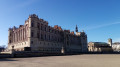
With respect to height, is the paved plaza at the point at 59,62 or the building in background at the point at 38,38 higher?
the building in background at the point at 38,38

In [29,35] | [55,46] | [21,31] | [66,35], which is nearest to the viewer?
[29,35]

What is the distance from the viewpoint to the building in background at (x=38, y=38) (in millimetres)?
71125

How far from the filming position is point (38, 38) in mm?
75812

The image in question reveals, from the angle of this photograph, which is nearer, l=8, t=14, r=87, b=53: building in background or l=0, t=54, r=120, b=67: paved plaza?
l=0, t=54, r=120, b=67: paved plaza

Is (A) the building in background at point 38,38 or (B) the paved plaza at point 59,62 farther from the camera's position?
(A) the building in background at point 38,38

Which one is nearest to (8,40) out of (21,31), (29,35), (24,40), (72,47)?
(21,31)

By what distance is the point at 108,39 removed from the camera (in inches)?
6619

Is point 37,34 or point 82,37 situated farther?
point 82,37

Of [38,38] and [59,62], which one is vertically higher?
[38,38]

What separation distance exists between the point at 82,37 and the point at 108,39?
62.5m

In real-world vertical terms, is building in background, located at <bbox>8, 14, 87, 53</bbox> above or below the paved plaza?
above

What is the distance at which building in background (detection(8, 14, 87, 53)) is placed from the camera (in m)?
71.1

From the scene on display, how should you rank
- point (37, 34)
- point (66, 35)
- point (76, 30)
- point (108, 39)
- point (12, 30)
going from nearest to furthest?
point (37, 34), point (12, 30), point (66, 35), point (76, 30), point (108, 39)

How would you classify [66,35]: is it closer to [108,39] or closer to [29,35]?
[29,35]
